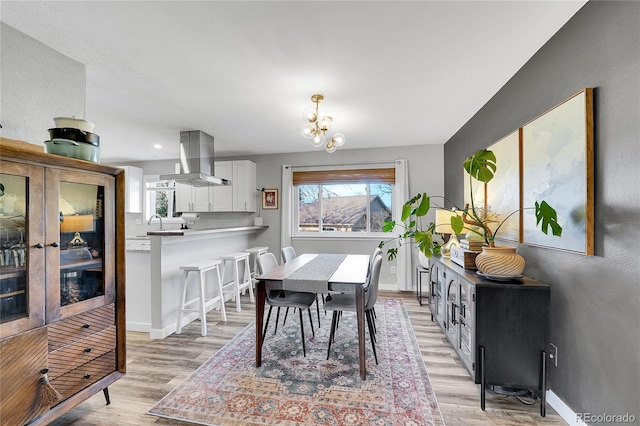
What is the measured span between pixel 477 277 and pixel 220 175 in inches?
173

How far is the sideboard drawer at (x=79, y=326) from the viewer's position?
1.50 meters

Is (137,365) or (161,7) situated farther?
(137,365)

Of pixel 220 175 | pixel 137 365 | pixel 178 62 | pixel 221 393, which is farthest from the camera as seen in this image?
Result: pixel 220 175

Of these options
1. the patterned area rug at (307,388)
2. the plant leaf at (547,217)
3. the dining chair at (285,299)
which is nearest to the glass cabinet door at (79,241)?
the patterned area rug at (307,388)

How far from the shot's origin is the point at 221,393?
1939 mm

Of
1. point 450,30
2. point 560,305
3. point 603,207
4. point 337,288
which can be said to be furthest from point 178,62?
point 560,305

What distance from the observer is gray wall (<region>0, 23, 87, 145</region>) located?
1.66 meters

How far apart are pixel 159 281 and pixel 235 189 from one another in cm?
236

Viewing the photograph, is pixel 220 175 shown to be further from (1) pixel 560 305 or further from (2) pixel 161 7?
(1) pixel 560 305

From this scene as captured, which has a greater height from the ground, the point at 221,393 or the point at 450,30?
the point at 450,30

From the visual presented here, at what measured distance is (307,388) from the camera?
6.55 ft

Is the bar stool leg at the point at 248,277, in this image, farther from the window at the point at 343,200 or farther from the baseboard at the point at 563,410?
the baseboard at the point at 563,410

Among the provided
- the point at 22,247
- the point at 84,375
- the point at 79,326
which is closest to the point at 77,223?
the point at 22,247

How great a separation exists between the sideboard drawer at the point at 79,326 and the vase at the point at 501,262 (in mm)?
2597
